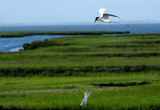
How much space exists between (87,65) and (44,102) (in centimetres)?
1579

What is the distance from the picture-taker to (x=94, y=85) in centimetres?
2230

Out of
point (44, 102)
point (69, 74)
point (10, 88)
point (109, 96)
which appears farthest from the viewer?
point (69, 74)

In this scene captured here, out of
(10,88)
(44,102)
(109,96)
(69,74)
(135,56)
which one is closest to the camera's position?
(44,102)

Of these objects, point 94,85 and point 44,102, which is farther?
point 94,85

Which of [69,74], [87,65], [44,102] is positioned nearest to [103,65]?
[87,65]

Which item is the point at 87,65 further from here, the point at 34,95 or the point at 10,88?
the point at 34,95

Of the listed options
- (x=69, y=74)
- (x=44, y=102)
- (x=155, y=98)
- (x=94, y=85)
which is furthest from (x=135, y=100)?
(x=69, y=74)

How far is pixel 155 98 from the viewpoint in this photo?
14930 millimetres

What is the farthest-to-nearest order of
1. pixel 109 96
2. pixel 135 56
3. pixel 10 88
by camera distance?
pixel 135 56
pixel 10 88
pixel 109 96

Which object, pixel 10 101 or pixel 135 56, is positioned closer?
pixel 10 101

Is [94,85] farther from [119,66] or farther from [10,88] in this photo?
[119,66]

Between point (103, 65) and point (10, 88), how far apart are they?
35.8 ft

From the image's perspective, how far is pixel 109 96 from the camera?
15.8 meters

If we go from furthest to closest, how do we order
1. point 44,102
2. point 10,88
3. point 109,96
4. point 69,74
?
point 69,74
point 10,88
point 109,96
point 44,102
